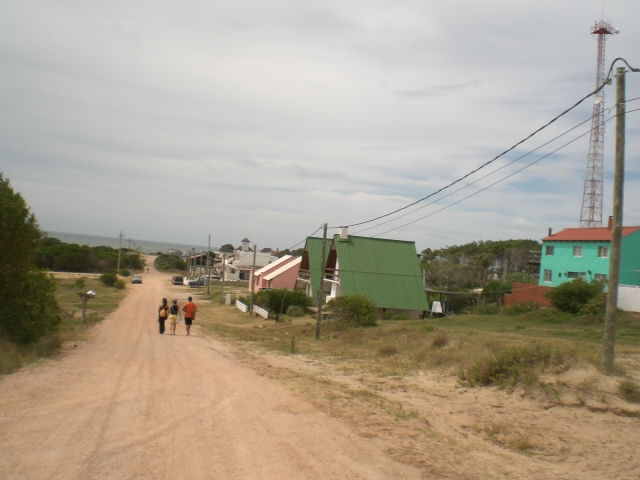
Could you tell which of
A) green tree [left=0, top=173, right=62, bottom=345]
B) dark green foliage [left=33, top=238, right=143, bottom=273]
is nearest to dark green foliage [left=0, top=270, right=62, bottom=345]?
green tree [left=0, top=173, right=62, bottom=345]

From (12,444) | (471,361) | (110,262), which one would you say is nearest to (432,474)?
(12,444)

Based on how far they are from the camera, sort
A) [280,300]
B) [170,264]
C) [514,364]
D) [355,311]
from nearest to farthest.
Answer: [514,364]
[355,311]
[280,300]
[170,264]

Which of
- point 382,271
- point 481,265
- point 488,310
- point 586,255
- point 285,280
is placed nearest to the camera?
point 488,310

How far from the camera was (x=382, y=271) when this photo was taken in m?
41.2

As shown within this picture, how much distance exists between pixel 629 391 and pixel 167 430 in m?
7.25

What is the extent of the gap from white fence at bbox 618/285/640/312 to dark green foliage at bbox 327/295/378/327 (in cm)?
1406

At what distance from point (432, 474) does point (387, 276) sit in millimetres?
34748

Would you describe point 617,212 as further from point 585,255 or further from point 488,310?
point 585,255

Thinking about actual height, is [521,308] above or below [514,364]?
below

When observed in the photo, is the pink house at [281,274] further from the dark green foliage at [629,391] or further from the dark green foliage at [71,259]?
the dark green foliage at [629,391]

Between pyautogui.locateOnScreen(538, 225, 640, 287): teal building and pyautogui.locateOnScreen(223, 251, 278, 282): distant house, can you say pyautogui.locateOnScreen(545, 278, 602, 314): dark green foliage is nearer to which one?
pyautogui.locateOnScreen(538, 225, 640, 287): teal building

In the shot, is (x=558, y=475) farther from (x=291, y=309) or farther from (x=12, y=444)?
(x=291, y=309)

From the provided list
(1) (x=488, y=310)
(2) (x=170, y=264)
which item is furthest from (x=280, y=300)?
(2) (x=170, y=264)

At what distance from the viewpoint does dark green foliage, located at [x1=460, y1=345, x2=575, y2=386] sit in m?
10.8
